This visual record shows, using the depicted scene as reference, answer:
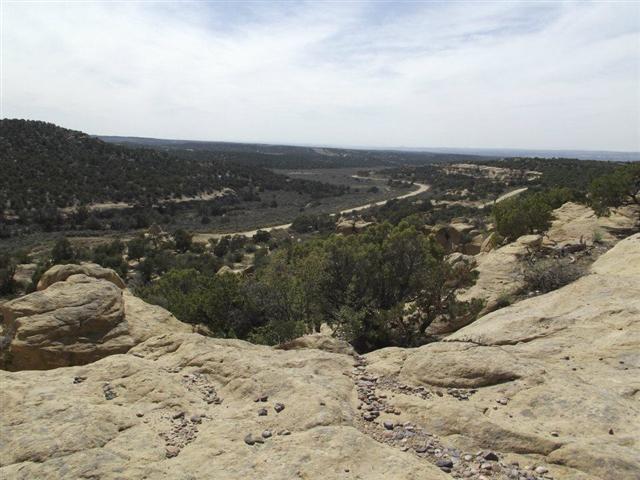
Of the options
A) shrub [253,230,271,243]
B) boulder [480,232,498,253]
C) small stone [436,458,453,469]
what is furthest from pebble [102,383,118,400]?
shrub [253,230,271,243]

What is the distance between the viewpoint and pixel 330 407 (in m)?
7.07

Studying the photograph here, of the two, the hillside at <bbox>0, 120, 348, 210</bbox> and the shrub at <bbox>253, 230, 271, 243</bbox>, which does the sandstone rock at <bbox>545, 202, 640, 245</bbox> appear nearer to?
the shrub at <bbox>253, 230, 271, 243</bbox>

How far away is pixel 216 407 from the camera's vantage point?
767 centimetres

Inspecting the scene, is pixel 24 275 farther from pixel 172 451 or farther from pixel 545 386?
pixel 545 386

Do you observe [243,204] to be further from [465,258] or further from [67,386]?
[67,386]

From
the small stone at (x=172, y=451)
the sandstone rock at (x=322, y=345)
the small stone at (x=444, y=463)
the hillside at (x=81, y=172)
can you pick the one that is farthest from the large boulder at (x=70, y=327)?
the hillside at (x=81, y=172)

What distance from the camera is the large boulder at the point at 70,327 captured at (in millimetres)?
10750

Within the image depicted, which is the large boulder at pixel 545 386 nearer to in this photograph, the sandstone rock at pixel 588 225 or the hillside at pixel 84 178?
the sandstone rock at pixel 588 225

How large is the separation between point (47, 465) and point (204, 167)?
100 m

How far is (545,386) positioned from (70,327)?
34.0ft

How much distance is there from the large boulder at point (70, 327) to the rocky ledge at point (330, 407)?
0.06m

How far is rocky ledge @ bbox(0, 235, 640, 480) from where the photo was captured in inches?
232

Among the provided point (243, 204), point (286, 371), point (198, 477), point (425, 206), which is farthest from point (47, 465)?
point (243, 204)

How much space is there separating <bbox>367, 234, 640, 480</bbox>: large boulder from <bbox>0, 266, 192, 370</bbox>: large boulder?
6174 mm
